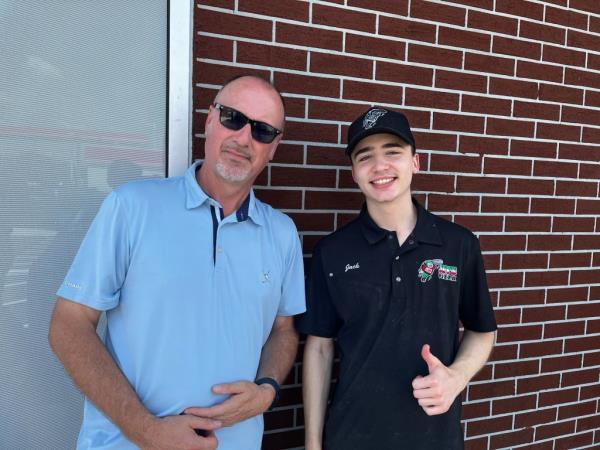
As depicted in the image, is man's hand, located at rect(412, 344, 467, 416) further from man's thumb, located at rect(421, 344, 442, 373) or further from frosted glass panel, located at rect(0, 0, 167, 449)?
frosted glass panel, located at rect(0, 0, 167, 449)

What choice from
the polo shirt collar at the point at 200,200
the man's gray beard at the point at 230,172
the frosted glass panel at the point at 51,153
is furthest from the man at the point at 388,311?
the frosted glass panel at the point at 51,153

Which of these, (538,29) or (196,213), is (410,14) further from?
(196,213)

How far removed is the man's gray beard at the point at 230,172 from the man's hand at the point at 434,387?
90 cm

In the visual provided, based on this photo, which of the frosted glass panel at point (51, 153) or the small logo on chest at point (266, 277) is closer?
the small logo on chest at point (266, 277)

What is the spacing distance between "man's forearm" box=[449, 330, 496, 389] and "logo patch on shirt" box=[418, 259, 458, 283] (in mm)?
310

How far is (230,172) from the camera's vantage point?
205 centimetres

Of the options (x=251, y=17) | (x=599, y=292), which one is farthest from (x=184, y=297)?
A: (x=599, y=292)

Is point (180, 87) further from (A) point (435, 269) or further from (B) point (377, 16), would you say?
(A) point (435, 269)

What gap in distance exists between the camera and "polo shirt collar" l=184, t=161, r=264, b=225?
2.02m

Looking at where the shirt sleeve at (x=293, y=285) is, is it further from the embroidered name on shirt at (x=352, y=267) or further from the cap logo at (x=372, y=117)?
the cap logo at (x=372, y=117)

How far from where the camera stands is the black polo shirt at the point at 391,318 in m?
2.17

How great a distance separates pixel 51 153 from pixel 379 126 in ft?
4.40

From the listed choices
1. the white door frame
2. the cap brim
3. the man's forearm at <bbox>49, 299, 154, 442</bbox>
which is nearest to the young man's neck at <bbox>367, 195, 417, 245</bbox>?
the cap brim

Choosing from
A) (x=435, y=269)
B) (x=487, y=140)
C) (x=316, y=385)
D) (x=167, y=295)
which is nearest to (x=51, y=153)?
(x=167, y=295)
